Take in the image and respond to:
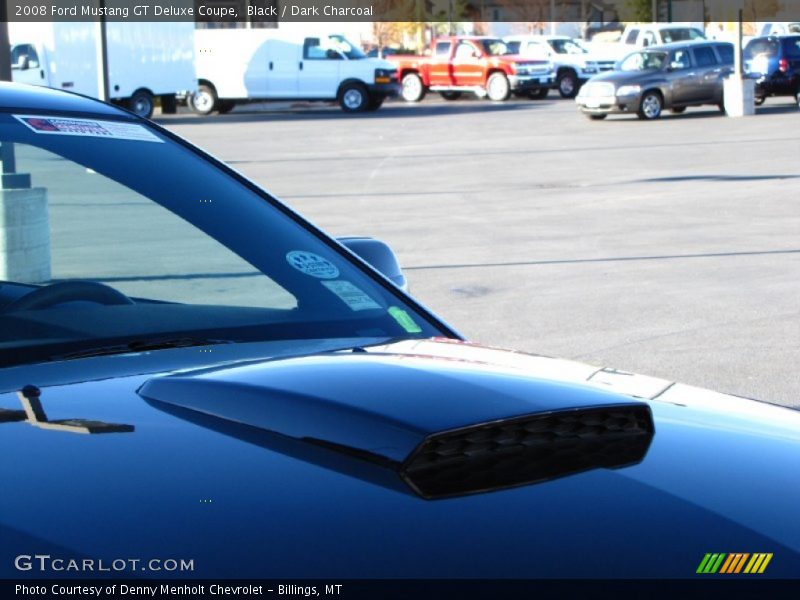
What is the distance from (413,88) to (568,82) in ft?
17.1

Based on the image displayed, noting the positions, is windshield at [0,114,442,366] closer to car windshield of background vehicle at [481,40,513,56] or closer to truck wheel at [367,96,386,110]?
truck wheel at [367,96,386,110]

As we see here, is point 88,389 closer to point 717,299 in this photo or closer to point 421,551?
point 421,551

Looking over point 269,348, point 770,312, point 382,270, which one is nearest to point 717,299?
point 770,312

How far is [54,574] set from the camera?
139 cm

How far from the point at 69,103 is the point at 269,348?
2.97 feet

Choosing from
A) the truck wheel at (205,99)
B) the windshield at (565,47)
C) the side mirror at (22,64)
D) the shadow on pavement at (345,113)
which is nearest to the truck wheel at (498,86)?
the shadow on pavement at (345,113)

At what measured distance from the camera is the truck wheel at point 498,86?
43.0 metres

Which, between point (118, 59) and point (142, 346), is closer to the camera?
point (142, 346)

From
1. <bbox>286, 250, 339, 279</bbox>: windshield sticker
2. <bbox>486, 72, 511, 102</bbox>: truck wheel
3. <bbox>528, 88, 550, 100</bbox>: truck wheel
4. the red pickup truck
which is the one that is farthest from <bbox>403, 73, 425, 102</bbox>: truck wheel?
<bbox>286, 250, 339, 279</bbox>: windshield sticker

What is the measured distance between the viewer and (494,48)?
43.2 meters

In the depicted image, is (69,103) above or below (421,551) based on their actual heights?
above

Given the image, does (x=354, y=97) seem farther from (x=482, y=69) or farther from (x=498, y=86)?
(x=498, y=86)

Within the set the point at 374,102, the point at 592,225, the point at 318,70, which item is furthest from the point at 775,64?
the point at 592,225

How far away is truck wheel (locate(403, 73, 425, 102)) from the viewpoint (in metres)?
44.4
